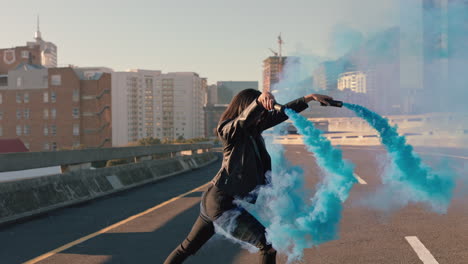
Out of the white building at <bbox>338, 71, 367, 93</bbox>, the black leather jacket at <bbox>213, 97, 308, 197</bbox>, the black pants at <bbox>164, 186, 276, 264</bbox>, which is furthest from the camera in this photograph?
the white building at <bbox>338, 71, 367, 93</bbox>

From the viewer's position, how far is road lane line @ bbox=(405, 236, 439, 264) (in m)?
6.00

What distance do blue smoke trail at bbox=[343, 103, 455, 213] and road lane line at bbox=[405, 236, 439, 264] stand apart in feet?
2.32

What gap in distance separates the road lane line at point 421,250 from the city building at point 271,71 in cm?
297

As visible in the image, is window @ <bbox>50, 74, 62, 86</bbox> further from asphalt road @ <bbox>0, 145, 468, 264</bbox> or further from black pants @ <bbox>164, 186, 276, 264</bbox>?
black pants @ <bbox>164, 186, 276, 264</bbox>

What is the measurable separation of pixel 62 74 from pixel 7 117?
788 inches

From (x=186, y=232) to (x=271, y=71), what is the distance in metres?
2.94

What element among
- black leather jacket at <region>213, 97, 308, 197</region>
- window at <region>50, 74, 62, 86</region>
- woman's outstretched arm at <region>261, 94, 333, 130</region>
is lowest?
black leather jacket at <region>213, 97, 308, 197</region>

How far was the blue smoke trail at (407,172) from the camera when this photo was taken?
4727mm

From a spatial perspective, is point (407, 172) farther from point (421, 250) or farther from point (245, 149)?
point (245, 149)

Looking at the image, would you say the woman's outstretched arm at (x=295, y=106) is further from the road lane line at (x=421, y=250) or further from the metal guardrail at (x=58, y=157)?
the metal guardrail at (x=58, y=157)

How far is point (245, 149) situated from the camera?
3910mm

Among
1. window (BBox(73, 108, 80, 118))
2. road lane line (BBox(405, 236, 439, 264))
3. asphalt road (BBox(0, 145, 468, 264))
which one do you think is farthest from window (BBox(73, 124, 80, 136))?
road lane line (BBox(405, 236, 439, 264))

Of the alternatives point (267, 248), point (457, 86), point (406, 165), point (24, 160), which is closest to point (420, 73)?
point (457, 86)

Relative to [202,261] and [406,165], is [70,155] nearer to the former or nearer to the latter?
[202,261]
